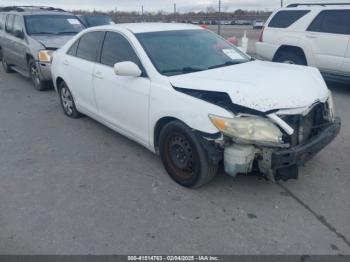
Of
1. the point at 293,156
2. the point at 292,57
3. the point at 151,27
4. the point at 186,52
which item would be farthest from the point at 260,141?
the point at 292,57

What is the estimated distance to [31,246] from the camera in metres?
2.76

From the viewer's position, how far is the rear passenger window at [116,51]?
403cm

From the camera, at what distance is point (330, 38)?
738 centimetres

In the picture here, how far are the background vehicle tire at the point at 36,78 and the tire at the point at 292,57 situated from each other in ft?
19.6

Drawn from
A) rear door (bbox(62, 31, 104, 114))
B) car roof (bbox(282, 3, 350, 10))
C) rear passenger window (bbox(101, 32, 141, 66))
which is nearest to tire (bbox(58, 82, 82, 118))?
rear door (bbox(62, 31, 104, 114))

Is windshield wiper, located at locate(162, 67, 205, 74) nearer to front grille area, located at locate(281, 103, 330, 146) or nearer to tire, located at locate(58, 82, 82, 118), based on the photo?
front grille area, located at locate(281, 103, 330, 146)

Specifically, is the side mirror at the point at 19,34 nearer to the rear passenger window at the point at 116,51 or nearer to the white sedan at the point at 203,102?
the white sedan at the point at 203,102

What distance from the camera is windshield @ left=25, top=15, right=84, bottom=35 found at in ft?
27.1

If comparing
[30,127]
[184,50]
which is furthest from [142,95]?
[30,127]

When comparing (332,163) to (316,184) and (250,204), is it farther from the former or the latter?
(250,204)

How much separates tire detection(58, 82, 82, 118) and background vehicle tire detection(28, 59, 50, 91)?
2107 millimetres

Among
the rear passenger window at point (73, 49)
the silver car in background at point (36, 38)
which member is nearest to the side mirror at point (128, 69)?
the rear passenger window at point (73, 49)

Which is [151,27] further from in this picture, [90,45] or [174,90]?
[174,90]

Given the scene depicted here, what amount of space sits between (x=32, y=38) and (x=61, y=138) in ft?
13.1
